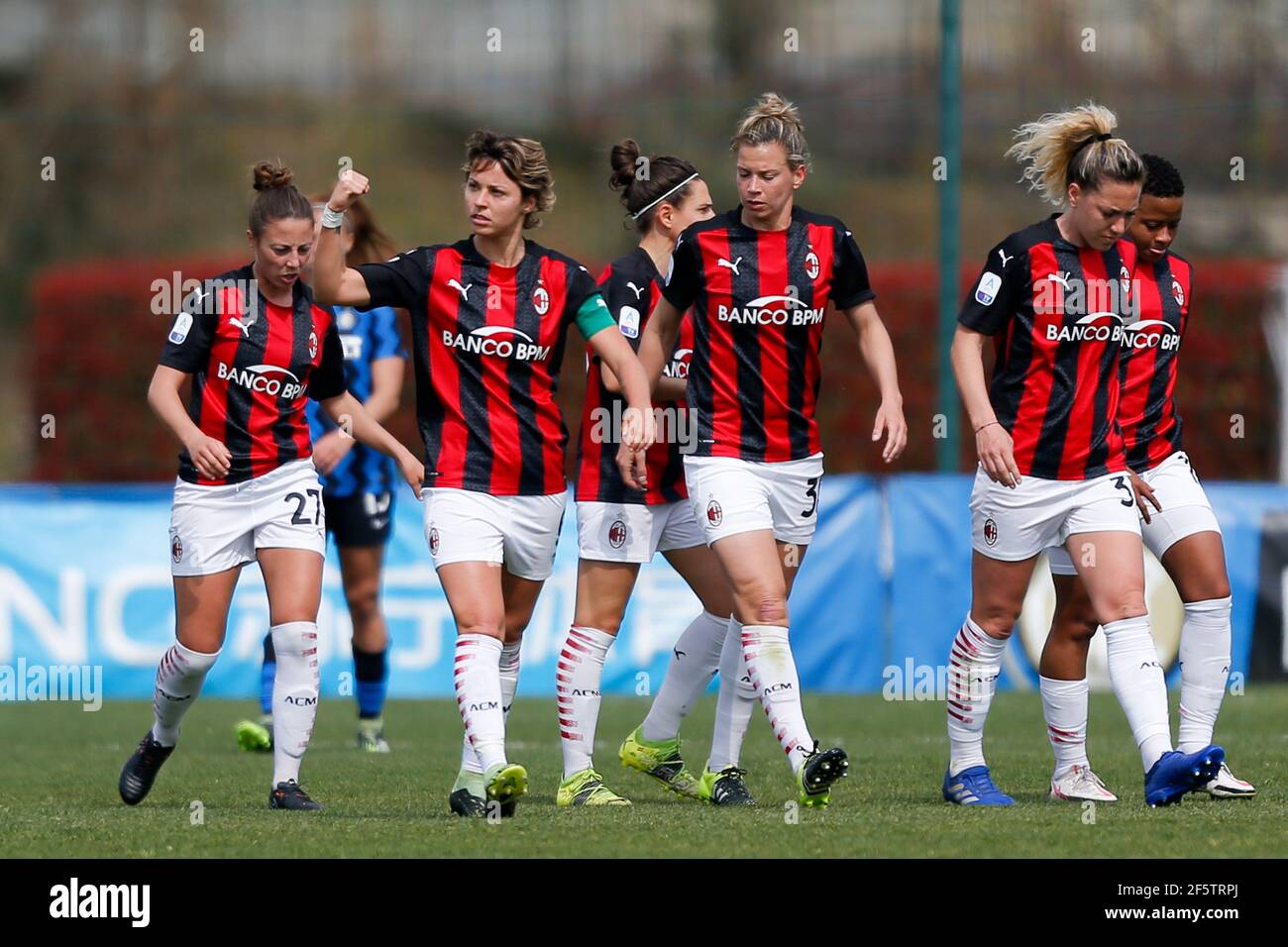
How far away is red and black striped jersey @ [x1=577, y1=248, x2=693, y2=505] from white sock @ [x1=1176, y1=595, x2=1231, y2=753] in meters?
1.96

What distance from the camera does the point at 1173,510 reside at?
23.5 ft

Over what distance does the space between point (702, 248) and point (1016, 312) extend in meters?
1.08

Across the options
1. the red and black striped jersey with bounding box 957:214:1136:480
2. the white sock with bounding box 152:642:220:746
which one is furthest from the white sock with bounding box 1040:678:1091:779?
the white sock with bounding box 152:642:220:746

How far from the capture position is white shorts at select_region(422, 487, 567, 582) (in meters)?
6.39

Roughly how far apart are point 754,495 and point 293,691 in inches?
68.1

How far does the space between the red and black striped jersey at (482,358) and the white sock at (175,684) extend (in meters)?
1.14

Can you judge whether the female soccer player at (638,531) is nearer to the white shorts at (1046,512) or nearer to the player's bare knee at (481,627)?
the player's bare knee at (481,627)

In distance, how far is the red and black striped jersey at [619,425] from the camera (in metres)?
7.23

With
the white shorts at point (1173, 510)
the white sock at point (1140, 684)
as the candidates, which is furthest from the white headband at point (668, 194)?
the white sock at point (1140, 684)

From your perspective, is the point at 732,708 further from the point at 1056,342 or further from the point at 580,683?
the point at 1056,342

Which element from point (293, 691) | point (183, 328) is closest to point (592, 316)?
point (183, 328)

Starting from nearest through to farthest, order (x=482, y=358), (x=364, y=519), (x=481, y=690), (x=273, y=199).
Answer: (x=481, y=690) < (x=482, y=358) < (x=273, y=199) < (x=364, y=519)

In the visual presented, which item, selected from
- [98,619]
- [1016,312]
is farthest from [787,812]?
[98,619]

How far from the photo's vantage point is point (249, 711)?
1180cm
